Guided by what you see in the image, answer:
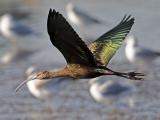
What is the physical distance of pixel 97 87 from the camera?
888 cm

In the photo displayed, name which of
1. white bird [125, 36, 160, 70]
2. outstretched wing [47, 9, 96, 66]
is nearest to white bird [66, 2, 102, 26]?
white bird [125, 36, 160, 70]

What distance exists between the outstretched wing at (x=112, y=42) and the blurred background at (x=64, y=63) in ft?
7.35

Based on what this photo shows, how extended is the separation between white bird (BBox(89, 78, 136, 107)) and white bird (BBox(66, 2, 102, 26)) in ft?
13.3

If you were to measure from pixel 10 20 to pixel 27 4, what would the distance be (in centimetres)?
191

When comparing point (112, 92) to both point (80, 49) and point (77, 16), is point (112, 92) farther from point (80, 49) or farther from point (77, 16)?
point (77, 16)

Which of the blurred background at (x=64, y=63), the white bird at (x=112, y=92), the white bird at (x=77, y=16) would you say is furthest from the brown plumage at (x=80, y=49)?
the white bird at (x=77, y=16)

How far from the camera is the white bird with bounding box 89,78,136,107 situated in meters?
8.61

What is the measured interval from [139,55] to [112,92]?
1.96 meters

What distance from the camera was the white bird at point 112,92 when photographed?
8.61 m

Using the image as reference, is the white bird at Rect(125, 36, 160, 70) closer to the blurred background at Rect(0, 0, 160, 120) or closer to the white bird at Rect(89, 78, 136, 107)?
the blurred background at Rect(0, 0, 160, 120)

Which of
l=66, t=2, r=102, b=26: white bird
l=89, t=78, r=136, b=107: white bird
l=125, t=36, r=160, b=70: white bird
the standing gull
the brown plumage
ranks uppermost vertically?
l=66, t=2, r=102, b=26: white bird

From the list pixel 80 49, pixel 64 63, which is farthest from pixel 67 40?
pixel 64 63

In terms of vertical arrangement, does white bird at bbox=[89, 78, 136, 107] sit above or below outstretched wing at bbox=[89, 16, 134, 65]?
above

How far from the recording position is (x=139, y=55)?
10.6 metres
